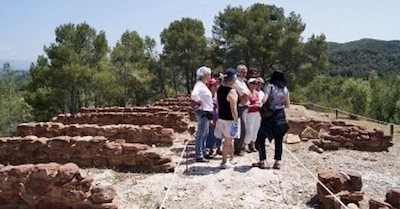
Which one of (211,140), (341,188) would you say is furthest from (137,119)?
(341,188)

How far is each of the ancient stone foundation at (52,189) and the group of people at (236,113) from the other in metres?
2.74

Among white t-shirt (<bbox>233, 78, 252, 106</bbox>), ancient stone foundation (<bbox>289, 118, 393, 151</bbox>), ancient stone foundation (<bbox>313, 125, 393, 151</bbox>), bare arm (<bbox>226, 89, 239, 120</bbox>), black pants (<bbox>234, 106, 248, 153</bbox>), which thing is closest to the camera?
bare arm (<bbox>226, 89, 239, 120</bbox>)

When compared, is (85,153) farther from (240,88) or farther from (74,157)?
(240,88)

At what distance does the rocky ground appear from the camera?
716 centimetres

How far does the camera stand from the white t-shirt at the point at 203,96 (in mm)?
8766

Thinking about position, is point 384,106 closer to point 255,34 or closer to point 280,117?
point 255,34

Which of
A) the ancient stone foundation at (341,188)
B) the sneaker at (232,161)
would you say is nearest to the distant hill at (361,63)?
the sneaker at (232,161)

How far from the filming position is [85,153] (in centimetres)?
990

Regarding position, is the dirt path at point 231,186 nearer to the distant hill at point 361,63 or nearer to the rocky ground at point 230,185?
the rocky ground at point 230,185

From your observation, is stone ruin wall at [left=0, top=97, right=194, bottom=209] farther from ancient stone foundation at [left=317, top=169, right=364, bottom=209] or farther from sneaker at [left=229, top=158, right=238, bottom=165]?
ancient stone foundation at [left=317, top=169, right=364, bottom=209]

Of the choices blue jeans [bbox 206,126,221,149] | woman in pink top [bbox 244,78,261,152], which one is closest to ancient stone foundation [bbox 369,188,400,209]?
woman in pink top [bbox 244,78,261,152]

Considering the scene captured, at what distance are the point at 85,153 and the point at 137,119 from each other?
705 centimetres

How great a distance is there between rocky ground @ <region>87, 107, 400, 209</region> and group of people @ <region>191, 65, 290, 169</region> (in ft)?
1.33

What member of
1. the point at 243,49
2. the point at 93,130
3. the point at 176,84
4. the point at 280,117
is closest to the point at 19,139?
the point at 93,130
